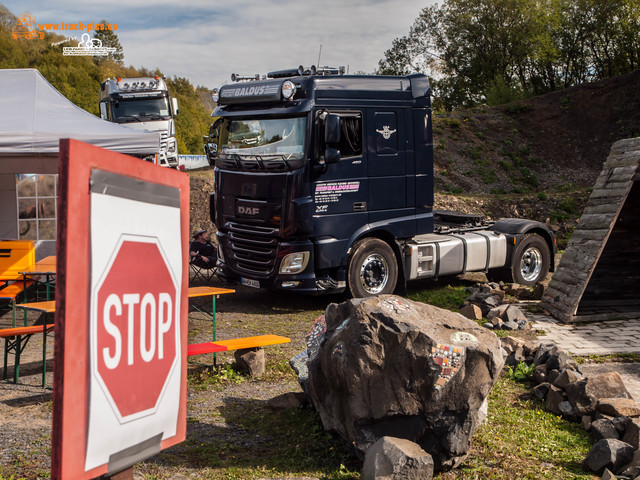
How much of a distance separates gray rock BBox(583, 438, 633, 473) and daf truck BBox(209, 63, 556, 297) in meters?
5.90

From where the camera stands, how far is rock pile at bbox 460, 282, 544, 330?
9.86 meters

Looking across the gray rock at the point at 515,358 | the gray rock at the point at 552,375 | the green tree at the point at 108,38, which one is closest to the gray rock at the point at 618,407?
the gray rock at the point at 552,375

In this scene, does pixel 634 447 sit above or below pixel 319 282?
below

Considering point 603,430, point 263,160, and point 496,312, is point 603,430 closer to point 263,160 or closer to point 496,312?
point 496,312

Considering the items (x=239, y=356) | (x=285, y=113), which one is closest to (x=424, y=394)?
(x=239, y=356)

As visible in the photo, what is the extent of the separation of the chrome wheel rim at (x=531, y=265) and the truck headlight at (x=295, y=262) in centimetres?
550

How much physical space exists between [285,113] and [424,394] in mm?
6455

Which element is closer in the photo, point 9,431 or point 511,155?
point 9,431

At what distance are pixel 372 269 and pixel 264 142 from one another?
2.78 meters

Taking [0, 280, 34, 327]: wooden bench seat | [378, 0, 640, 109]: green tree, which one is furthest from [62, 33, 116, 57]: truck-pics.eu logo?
[0, 280, 34, 327]: wooden bench seat

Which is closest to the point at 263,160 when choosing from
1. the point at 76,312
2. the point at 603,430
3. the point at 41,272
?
the point at 41,272

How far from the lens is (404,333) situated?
4.84 metres

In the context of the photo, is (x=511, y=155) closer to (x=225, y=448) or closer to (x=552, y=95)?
(x=552, y=95)

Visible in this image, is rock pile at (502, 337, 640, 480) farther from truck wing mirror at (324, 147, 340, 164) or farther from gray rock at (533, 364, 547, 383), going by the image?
truck wing mirror at (324, 147, 340, 164)
